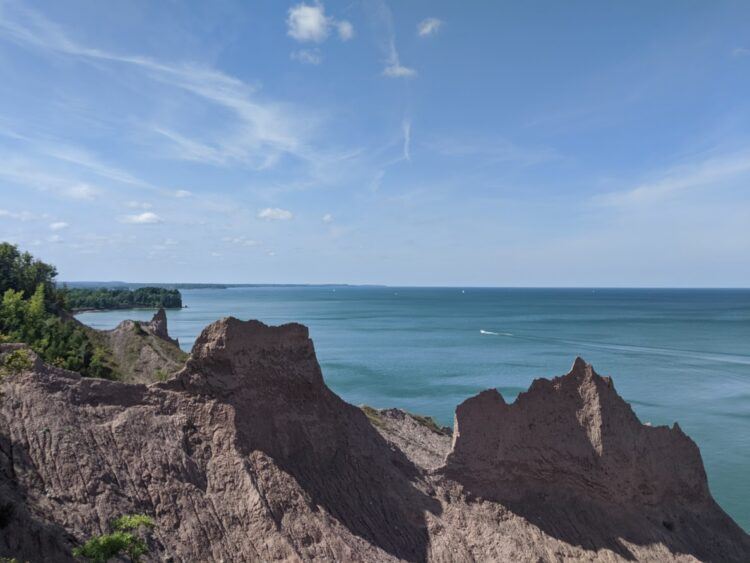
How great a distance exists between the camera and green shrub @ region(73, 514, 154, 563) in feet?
48.1

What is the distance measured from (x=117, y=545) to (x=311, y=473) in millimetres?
8141

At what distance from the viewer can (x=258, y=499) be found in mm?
19688

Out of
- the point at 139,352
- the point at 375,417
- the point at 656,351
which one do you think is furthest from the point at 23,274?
the point at 656,351

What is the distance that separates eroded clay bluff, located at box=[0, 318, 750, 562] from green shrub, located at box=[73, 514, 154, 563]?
0.88m

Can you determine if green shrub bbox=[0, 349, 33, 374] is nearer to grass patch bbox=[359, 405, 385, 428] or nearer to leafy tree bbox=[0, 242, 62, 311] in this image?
grass patch bbox=[359, 405, 385, 428]

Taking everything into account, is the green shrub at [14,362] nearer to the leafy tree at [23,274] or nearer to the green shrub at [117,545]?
the green shrub at [117,545]

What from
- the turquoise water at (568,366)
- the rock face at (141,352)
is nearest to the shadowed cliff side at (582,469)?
the turquoise water at (568,366)

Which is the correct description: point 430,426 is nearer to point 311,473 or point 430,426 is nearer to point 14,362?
point 311,473

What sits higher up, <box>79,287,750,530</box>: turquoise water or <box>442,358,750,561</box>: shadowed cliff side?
<box>442,358,750,561</box>: shadowed cliff side

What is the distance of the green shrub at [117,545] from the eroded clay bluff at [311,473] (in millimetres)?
876

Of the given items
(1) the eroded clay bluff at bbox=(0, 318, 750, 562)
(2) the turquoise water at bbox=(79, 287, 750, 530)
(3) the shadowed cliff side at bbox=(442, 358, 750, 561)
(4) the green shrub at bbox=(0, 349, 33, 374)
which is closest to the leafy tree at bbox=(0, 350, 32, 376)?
(4) the green shrub at bbox=(0, 349, 33, 374)

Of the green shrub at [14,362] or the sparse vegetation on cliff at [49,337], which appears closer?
the green shrub at [14,362]

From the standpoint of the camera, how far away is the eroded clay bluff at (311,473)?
1827 centimetres

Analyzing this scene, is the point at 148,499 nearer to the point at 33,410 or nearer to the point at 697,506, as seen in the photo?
the point at 33,410
